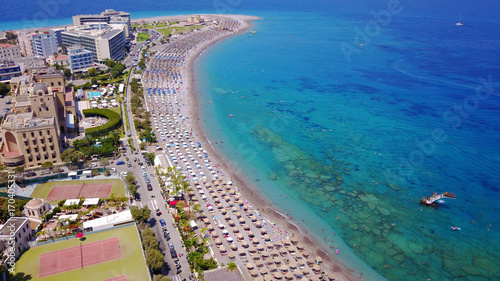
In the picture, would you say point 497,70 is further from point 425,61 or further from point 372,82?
point 372,82

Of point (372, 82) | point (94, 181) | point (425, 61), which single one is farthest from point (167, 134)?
point (425, 61)

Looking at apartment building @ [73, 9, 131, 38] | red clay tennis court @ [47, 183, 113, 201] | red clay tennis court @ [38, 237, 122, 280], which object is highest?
apartment building @ [73, 9, 131, 38]

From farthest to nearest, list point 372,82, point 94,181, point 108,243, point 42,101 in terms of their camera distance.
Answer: point 372,82
point 42,101
point 94,181
point 108,243

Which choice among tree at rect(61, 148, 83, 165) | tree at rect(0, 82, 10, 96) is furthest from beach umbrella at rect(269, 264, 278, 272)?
tree at rect(0, 82, 10, 96)

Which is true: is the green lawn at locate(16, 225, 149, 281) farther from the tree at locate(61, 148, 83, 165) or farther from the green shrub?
the green shrub

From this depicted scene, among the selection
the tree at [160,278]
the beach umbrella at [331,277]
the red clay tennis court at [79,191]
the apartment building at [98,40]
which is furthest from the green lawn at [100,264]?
the apartment building at [98,40]

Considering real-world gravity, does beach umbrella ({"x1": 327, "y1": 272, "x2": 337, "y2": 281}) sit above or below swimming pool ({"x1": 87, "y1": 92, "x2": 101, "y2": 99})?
below
